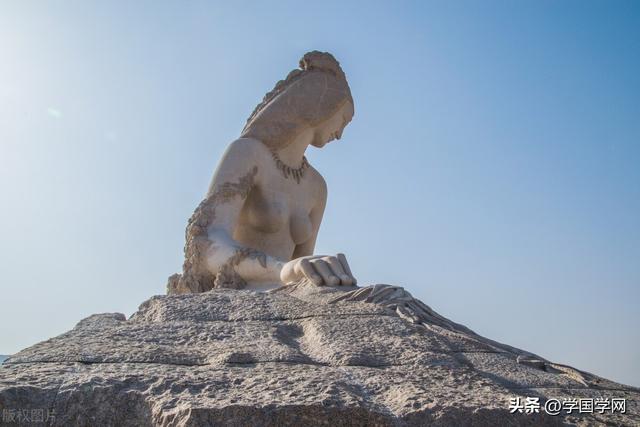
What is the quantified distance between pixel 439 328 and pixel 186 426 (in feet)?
4.72

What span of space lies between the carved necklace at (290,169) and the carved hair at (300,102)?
111 mm

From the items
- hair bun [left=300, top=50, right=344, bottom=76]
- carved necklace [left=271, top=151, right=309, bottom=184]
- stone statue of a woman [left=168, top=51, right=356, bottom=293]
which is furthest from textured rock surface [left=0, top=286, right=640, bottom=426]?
hair bun [left=300, top=50, right=344, bottom=76]

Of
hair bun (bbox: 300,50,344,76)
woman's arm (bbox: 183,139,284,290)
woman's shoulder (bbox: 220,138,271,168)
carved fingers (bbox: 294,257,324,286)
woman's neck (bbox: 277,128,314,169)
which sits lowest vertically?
carved fingers (bbox: 294,257,324,286)

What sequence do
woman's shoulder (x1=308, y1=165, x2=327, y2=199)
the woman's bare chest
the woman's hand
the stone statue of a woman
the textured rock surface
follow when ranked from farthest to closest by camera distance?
woman's shoulder (x1=308, y1=165, x2=327, y2=199) < the woman's bare chest < the stone statue of a woman < the woman's hand < the textured rock surface

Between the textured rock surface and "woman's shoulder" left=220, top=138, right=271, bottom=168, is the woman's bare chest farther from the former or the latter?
the textured rock surface

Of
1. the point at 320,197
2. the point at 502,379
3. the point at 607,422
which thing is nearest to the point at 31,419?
the point at 502,379

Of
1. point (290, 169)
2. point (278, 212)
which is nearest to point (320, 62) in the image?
point (290, 169)

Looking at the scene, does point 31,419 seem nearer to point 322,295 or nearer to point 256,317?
point 256,317

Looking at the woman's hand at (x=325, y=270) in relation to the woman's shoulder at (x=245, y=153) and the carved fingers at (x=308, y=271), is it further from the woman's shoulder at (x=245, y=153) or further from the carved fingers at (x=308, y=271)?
the woman's shoulder at (x=245, y=153)

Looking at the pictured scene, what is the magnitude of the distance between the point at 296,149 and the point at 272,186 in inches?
18.2

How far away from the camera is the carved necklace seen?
5.33 meters

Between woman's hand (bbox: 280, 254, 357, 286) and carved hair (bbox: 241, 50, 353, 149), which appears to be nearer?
woman's hand (bbox: 280, 254, 357, 286)

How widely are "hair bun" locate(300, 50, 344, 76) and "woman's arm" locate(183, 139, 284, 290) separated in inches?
35.9

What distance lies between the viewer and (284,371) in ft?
6.42
